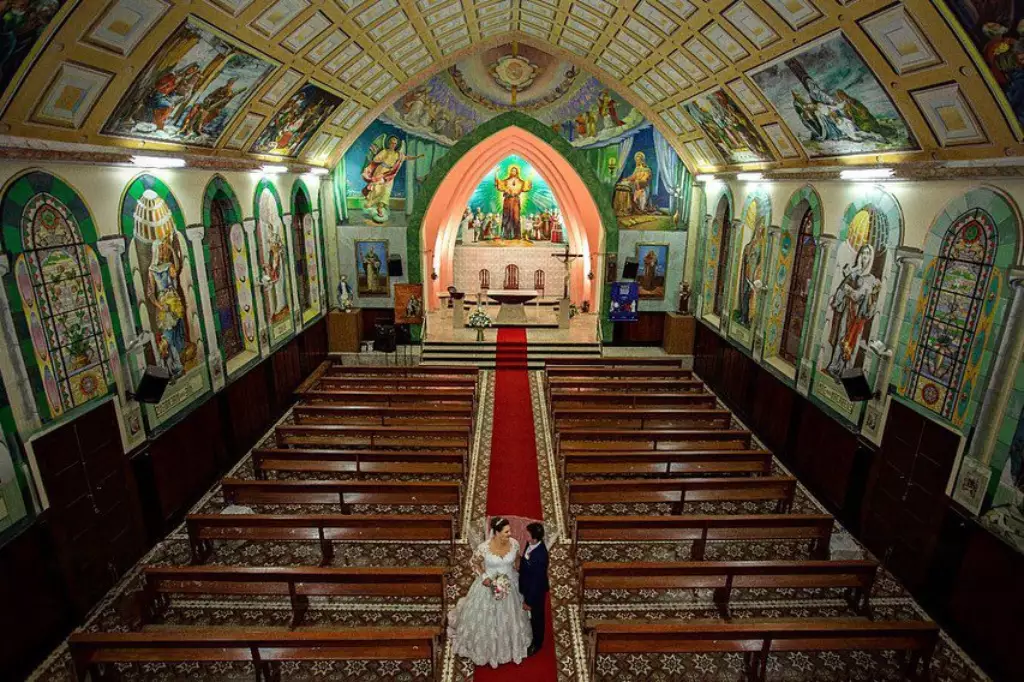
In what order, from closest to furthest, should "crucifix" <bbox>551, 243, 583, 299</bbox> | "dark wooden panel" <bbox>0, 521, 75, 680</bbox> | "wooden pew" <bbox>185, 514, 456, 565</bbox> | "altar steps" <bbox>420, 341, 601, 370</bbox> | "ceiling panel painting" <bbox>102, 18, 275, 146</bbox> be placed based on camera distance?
"dark wooden panel" <bbox>0, 521, 75, 680</bbox> < "ceiling panel painting" <bbox>102, 18, 275, 146</bbox> < "wooden pew" <bbox>185, 514, 456, 565</bbox> < "altar steps" <bbox>420, 341, 601, 370</bbox> < "crucifix" <bbox>551, 243, 583, 299</bbox>

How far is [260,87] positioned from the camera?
998 centimetres

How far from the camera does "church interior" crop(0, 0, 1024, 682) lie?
6.33 metres

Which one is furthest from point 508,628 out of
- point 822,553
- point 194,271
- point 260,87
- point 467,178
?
point 467,178

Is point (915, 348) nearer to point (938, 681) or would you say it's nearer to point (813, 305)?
point (813, 305)

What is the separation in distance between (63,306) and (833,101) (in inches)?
438

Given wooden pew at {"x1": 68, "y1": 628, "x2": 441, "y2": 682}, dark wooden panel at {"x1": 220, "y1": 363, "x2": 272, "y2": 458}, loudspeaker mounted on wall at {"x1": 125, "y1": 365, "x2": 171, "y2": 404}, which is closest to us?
wooden pew at {"x1": 68, "y1": 628, "x2": 441, "y2": 682}

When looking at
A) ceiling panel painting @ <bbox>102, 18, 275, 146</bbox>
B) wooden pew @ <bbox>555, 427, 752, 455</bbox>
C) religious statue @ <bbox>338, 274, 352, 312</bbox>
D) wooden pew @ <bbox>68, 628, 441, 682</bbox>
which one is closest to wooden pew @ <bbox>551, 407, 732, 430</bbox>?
wooden pew @ <bbox>555, 427, 752, 455</bbox>

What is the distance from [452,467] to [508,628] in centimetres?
372

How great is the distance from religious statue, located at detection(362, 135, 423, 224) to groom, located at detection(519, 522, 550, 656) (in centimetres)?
1416

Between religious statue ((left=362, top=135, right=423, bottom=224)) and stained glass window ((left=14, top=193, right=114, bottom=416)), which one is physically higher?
religious statue ((left=362, top=135, right=423, bottom=224))

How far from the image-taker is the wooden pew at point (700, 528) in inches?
313

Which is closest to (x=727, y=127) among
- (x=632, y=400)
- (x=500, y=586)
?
(x=632, y=400)

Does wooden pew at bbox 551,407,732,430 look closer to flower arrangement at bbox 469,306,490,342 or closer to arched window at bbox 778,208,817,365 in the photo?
arched window at bbox 778,208,817,365

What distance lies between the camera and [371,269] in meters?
18.4
